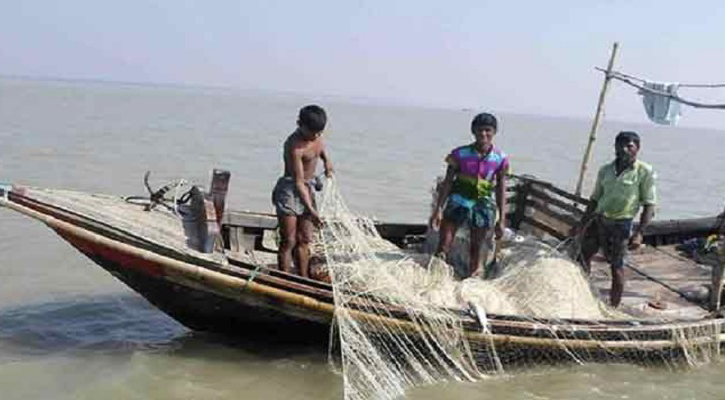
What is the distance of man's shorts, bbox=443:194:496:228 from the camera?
258 inches

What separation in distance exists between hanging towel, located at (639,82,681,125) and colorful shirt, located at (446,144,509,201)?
14.8 ft

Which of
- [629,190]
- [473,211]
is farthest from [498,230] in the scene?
[629,190]

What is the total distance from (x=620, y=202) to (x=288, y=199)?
2.86 meters

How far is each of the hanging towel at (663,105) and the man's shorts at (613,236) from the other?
3.78 meters

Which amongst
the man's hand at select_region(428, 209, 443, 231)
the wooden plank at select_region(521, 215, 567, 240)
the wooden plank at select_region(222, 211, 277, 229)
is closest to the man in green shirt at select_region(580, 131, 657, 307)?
the wooden plank at select_region(521, 215, 567, 240)

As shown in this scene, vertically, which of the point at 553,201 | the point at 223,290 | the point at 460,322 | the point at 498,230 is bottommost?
the point at 460,322

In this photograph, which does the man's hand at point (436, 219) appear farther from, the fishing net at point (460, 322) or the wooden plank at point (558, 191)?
the wooden plank at point (558, 191)

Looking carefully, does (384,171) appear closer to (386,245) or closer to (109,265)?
(386,245)

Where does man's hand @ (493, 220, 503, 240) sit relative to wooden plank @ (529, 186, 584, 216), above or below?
below

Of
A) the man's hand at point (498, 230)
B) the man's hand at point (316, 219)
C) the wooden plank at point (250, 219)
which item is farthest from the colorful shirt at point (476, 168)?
the wooden plank at point (250, 219)

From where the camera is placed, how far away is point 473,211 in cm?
658

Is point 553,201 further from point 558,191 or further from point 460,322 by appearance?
point 460,322

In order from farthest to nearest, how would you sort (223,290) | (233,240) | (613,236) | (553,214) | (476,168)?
(553,214)
(233,240)
(613,236)
(476,168)
(223,290)

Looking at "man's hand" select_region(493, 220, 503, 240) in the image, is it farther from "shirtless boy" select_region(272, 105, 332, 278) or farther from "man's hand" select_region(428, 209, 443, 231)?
"shirtless boy" select_region(272, 105, 332, 278)
